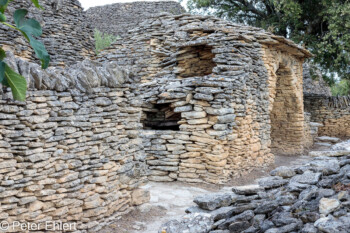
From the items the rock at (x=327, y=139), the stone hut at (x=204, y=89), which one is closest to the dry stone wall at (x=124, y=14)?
the stone hut at (x=204, y=89)

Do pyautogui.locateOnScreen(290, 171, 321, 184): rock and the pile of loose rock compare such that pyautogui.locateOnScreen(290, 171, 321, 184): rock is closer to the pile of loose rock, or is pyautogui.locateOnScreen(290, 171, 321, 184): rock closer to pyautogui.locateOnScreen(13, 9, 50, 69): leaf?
the pile of loose rock

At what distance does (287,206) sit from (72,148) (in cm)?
242

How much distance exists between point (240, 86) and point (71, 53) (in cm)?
544

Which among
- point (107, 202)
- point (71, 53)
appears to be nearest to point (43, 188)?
point (107, 202)

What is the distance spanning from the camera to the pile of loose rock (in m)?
2.54

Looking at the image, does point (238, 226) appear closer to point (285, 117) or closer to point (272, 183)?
point (272, 183)

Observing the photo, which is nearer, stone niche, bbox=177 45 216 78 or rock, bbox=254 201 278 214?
rock, bbox=254 201 278 214

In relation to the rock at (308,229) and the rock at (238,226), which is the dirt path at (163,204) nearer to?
the rock at (238,226)

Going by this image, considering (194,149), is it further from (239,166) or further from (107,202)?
(107,202)

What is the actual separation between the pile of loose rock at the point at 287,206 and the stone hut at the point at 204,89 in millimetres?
2161

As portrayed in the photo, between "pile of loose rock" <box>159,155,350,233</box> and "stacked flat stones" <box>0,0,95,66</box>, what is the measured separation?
6.96 metres

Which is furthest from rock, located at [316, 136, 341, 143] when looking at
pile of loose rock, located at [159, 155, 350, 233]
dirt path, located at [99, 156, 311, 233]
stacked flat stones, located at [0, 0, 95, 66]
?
pile of loose rock, located at [159, 155, 350, 233]

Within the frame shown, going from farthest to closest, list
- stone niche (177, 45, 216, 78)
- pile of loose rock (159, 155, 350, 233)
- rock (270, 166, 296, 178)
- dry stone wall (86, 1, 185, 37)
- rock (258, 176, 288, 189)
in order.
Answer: dry stone wall (86, 1, 185, 37)
stone niche (177, 45, 216, 78)
rock (270, 166, 296, 178)
rock (258, 176, 288, 189)
pile of loose rock (159, 155, 350, 233)

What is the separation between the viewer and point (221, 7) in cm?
1708
